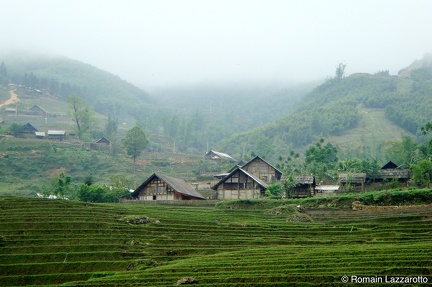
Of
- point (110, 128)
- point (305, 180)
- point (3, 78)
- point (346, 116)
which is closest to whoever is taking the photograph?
point (305, 180)

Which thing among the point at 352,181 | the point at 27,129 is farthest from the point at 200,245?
the point at 27,129

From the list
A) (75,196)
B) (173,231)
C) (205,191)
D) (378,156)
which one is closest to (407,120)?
(378,156)

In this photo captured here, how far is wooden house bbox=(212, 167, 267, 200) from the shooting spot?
242 ft

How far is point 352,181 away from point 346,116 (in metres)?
76.5

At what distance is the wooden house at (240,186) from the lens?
242ft

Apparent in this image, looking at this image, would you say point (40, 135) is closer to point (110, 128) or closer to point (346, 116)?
point (110, 128)

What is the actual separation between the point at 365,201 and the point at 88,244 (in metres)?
25.9

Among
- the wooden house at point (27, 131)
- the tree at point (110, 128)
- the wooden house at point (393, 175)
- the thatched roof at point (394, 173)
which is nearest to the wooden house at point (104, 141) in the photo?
the wooden house at point (27, 131)

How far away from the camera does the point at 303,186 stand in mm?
70625

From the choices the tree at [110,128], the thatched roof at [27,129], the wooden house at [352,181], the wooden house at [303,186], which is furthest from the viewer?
the tree at [110,128]

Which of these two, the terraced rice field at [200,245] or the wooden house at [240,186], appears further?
the wooden house at [240,186]

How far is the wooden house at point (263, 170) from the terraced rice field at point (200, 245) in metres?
29.3

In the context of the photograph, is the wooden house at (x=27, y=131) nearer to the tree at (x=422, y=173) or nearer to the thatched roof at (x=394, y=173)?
the thatched roof at (x=394, y=173)

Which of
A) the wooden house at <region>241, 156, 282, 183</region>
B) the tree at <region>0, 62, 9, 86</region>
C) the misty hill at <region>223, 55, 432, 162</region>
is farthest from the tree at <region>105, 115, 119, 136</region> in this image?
the wooden house at <region>241, 156, 282, 183</region>
